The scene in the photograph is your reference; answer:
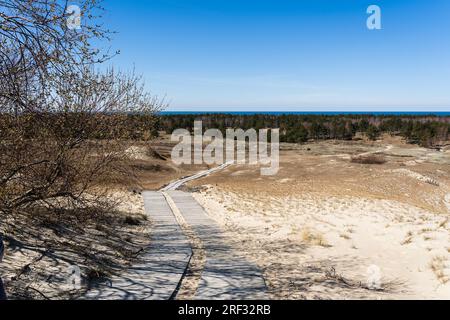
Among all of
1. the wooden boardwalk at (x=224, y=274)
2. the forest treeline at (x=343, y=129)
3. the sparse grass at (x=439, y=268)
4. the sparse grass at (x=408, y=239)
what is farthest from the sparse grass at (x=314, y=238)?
the forest treeline at (x=343, y=129)

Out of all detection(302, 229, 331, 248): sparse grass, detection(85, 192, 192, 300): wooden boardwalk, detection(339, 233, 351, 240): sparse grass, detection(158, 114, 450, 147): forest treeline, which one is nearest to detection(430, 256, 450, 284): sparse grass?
detection(302, 229, 331, 248): sparse grass

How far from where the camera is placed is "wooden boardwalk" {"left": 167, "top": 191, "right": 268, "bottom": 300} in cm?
750

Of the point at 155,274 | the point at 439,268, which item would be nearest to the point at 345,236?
the point at 439,268

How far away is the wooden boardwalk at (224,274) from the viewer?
7.50 m

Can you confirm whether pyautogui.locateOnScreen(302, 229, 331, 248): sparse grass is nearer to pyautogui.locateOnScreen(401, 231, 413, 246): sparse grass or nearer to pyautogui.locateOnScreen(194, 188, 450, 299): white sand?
pyautogui.locateOnScreen(194, 188, 450, 299): white sand

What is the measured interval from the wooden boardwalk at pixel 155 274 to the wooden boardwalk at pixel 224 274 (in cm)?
62

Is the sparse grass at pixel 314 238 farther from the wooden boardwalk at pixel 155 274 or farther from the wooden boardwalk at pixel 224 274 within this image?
the wooden boardwalk at pixel 155 274

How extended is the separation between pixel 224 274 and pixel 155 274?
1.61m

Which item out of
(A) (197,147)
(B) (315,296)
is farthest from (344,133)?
(B) (315,296)

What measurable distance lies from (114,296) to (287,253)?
6.15 metres

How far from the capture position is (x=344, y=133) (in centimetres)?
10081

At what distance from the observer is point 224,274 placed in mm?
8938

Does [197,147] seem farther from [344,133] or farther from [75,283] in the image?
[75,283]

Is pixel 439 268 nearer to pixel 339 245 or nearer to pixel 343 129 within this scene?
pixel 339 245
